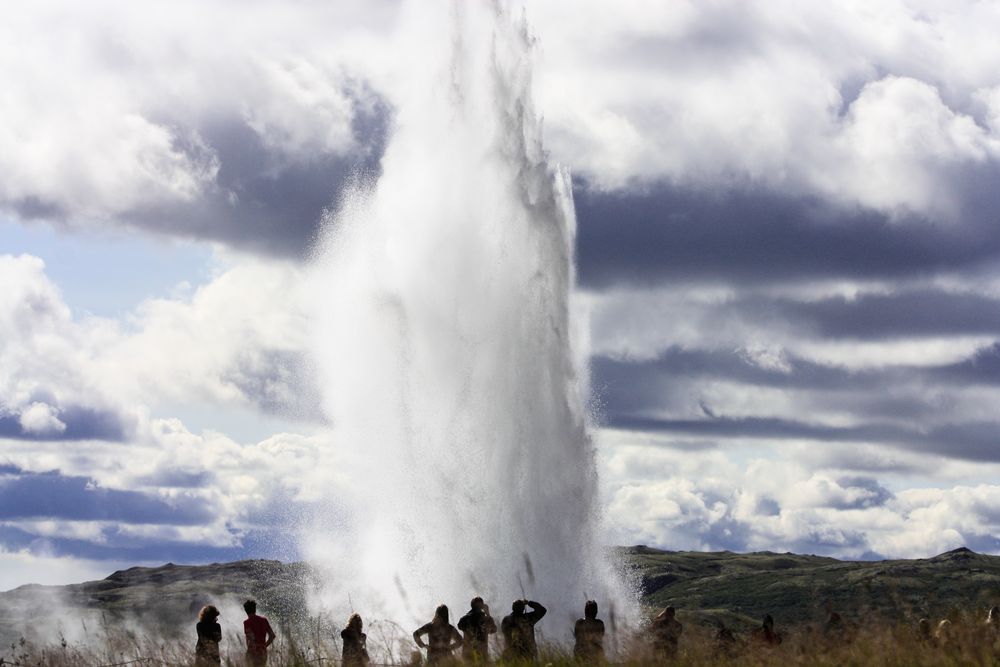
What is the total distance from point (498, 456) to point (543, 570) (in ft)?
17.5

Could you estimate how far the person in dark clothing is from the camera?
1740cm

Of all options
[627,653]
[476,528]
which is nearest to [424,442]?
[476,528]

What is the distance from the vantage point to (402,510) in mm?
47500

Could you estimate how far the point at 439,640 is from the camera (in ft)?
64.0

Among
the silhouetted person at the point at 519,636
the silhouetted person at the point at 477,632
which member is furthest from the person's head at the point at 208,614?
the silhouetted person at the point at 519,636

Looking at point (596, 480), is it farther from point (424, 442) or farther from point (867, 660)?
point (867, 660)

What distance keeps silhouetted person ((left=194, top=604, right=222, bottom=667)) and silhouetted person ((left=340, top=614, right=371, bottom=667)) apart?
1.87 m

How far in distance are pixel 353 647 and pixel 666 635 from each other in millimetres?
5023

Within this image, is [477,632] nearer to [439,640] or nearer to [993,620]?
[439,640]

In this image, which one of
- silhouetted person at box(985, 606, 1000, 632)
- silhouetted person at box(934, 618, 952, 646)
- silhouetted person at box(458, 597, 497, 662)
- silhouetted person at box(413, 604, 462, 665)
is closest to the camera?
silhouetted person at box(934, 618, 952, 646)

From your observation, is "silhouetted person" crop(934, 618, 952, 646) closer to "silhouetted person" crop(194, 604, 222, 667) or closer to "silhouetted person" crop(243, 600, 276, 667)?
"silhouetted person" crop(243, 600, 276, 667)

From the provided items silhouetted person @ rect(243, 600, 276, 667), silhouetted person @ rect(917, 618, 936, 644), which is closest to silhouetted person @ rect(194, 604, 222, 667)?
silhouetted person @ rect(243, 600, 276, 667)

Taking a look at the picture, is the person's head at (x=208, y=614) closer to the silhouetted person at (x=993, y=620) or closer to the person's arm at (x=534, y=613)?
the person's arm at (x=534, y=613)

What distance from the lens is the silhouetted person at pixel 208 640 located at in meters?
18.3
